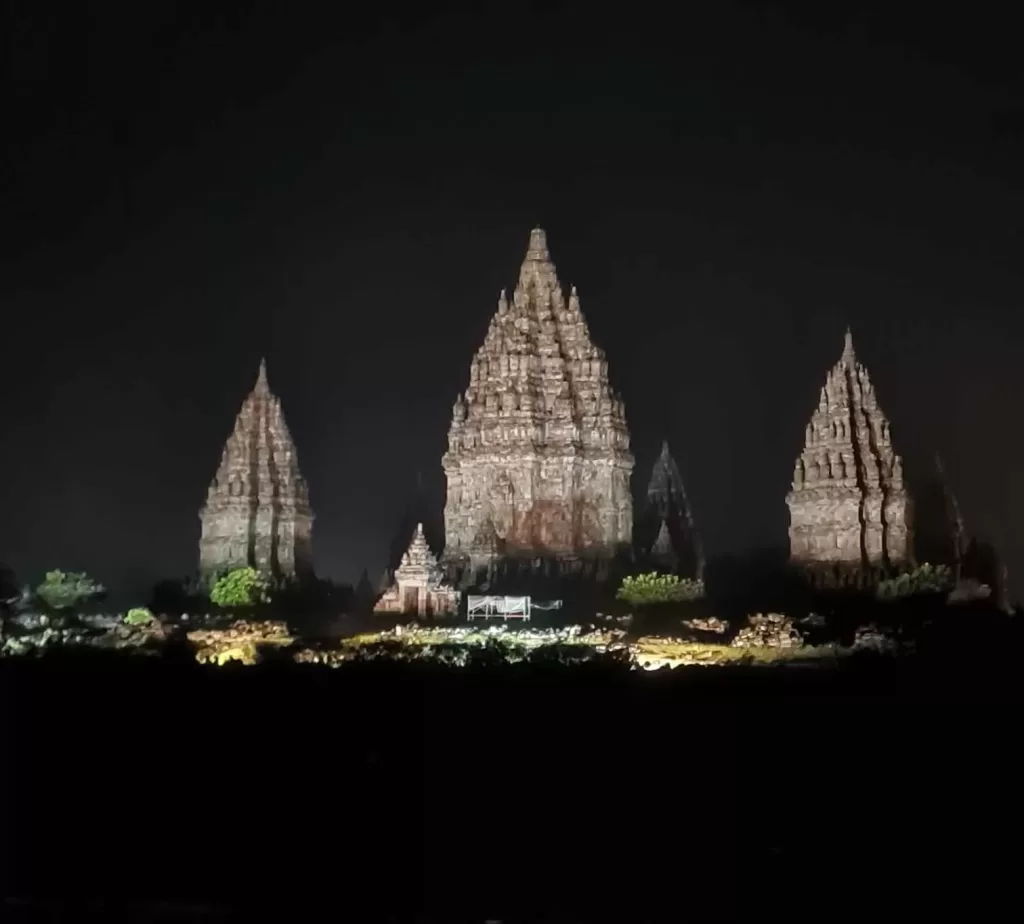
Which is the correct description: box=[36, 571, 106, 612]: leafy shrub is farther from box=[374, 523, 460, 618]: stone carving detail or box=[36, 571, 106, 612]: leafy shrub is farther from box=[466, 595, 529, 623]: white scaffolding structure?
box=[466, 595, 529, 623]: white scaffolding structure

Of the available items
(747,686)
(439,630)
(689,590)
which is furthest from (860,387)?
(747,686)

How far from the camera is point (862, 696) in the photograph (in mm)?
17453

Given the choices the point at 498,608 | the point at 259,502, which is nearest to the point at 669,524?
the point at 498,608

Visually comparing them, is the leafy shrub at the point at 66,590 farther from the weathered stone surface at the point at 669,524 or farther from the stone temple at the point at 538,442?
the weathered stone surface at the point at 669,524

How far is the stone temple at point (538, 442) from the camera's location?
1121 inches

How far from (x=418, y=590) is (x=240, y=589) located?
10.1 ft

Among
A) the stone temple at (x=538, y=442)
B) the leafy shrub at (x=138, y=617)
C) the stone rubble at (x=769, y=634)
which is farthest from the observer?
the stone temple at (x=538, y=442)

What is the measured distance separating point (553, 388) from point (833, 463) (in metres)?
5.22

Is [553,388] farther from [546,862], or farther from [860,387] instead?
[546,862]

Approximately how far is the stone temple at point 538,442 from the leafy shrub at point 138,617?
19.2 feet

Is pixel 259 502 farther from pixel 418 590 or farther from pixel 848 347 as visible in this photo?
pixel 848 347

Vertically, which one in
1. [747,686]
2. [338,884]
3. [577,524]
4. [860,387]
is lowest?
[338,884]

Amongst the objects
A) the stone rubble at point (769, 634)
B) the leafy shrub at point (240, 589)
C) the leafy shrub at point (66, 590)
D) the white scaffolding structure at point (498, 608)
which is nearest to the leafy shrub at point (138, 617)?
the leafy shrub at point (66, 590)

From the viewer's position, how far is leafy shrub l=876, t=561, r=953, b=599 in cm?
2498
